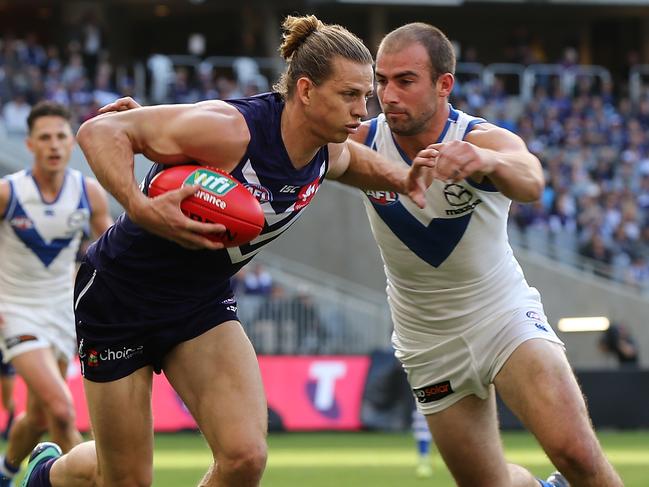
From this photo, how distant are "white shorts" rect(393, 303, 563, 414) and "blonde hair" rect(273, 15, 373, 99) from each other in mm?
1543

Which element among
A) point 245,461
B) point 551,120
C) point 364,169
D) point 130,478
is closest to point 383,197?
point 364,169

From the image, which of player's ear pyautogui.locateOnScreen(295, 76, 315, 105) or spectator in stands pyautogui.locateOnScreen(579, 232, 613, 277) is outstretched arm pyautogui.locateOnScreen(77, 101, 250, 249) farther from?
spectator in stands pyautogui.locateOnScreen(579, 232, 613, 277)

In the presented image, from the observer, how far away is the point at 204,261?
5.94 metres

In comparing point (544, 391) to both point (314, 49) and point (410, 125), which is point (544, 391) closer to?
point (410, 125)

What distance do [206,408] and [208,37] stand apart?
29.9 meters

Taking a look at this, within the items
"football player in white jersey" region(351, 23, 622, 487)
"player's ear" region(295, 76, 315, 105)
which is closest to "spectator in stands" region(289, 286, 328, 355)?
"football player in white jersey" region(351, 23, 622, 487)

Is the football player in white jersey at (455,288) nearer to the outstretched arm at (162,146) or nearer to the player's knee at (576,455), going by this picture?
the player's knee at (576,455)

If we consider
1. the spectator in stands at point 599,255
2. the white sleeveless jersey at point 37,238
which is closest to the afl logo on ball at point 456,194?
the white sleeveless jersey at point 37,238

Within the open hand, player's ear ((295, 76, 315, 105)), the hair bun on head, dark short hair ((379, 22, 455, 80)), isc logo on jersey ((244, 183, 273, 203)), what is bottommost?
isc logo on jersey ((244, 183, 273, 203))

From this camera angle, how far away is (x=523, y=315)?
21.3ft

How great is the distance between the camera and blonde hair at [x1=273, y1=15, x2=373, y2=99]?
5734 millimetres

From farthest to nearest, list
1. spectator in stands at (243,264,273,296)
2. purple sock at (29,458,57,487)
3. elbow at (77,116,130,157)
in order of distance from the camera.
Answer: spectator in stands at (243,264,273,296), purple sock at (29,458,57,487), elbow at (77,116,130,157)

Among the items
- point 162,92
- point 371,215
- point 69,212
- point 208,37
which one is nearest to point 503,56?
point 208,37

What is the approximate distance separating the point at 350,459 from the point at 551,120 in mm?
16136
